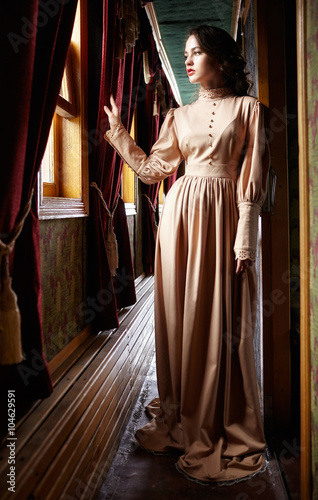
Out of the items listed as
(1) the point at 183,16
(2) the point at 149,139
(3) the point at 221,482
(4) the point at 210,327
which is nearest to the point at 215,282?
(4) the point at 210,327

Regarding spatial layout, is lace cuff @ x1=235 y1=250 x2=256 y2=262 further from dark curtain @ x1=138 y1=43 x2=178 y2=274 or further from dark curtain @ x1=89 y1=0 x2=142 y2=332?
dark curtain @ x1=138 y1=43 x2=178 y2=274

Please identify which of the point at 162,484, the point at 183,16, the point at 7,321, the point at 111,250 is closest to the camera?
the point at 7,321

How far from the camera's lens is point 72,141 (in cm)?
204

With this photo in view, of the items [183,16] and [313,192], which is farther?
[183,16]

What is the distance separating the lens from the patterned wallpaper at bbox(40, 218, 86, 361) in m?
1.61

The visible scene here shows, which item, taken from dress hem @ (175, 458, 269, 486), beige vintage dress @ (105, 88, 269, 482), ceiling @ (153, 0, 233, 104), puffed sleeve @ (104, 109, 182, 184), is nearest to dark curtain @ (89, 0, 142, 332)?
puffed sleeve @ (104, 109, 182, 184)

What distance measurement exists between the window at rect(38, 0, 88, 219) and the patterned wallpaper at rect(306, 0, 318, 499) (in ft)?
3.92

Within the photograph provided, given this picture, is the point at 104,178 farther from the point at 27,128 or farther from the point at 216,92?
the point at 27,128

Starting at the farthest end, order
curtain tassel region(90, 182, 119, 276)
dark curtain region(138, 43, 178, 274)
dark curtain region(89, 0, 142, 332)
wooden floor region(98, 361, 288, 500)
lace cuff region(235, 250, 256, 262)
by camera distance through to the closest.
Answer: dark curtain region(138, 43, 178, 274), curtain tassel region(90, 182, 119, 276), dark curtain region(89, 0, 142, 332), lace cuff region(235, 250, 256, 262), wooden floor region(98, 361, 288, 500)

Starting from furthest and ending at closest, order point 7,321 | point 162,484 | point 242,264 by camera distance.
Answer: point 242,264, point 162,484, point 7,321

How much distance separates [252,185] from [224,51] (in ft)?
2.00

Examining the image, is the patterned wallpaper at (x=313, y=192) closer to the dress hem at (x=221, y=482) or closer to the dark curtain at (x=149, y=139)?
the dress hem at (x=221, y=482)

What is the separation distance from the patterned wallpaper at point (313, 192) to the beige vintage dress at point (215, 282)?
0.65 meters

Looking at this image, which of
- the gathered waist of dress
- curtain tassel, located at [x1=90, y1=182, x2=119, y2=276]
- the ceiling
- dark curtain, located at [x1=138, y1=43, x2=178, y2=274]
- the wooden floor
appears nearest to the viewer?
the wooden floor
